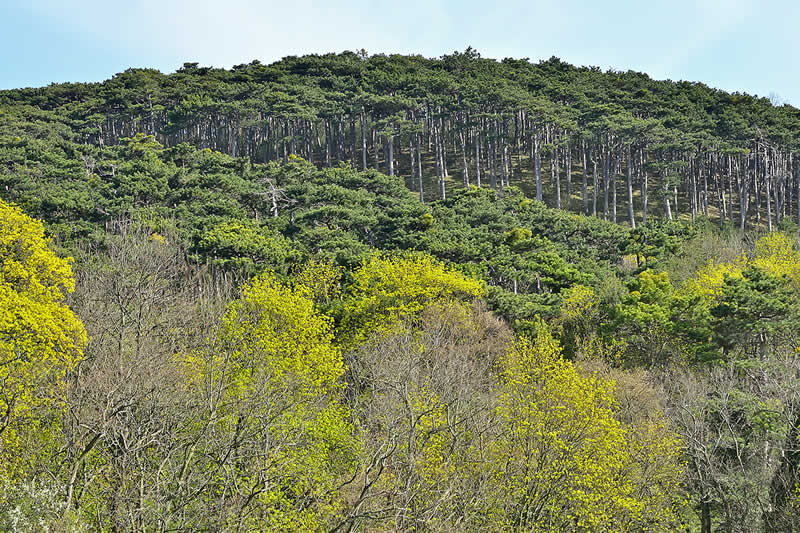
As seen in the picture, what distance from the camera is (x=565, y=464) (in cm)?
2312

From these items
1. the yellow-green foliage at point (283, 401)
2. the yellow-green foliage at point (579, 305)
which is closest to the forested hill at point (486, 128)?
the yellow-green foliage at point (579, 305)

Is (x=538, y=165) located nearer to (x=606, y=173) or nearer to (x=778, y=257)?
(x=606, y=173)

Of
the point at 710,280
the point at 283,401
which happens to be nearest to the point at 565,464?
the point at 283,401

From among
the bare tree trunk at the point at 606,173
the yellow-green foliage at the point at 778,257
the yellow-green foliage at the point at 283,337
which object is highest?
the bare tree trunk at the point at 606,173

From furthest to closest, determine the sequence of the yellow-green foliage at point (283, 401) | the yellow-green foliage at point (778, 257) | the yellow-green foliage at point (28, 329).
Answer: the yellow-green foliage at point (778, 257) < the yellow-green foliage at point (28, 329) < the yellow-green foliage at point (283, 401)

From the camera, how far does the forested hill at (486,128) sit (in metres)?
74.2

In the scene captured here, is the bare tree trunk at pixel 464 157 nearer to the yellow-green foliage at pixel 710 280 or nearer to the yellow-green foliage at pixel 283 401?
the yellow-green foliage at pixel 710 280

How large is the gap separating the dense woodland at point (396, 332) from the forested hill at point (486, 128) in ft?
2.18

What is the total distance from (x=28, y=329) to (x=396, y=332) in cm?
1832

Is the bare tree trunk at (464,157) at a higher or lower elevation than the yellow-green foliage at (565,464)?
higher

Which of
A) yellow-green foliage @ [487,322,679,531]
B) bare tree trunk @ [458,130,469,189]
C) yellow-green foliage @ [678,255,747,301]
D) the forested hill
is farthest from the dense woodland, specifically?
bare tree trunk @ [458,130,469,189]

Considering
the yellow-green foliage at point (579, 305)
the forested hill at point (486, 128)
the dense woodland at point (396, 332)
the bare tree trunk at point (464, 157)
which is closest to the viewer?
the dense woodland at point (396, 332)

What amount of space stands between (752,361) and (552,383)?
12.2 meters

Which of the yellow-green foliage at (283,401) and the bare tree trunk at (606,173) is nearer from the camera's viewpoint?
the yellow-green foliage at (283,401)
